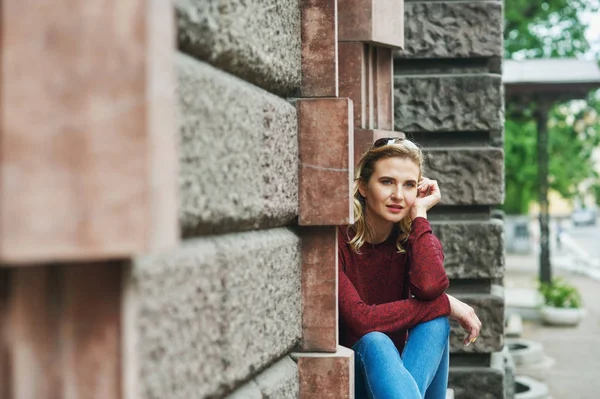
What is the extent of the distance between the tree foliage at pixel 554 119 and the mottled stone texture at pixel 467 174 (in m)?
10.0

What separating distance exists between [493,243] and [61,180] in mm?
3603

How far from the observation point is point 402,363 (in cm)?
315

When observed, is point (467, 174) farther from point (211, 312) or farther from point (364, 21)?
point (211, 312)

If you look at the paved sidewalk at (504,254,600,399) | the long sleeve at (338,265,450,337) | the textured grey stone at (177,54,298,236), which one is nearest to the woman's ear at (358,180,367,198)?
the long sleeve at (338,265,450,337)

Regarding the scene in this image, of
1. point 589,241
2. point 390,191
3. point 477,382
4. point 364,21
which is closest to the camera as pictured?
point 390,191

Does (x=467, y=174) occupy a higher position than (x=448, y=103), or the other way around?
(x=448, y=103)

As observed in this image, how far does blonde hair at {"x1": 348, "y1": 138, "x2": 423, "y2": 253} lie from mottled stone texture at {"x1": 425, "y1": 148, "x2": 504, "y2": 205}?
1162 millimetres

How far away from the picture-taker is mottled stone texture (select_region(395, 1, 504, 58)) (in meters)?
4.69

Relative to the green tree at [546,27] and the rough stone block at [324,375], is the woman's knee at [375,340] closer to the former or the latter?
the rough stone block at [324,375]

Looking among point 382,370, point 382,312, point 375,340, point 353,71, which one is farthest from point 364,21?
point 382,370

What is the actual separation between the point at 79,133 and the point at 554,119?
61.8ft

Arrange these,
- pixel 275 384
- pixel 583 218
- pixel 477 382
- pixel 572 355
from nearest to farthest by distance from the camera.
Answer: pixel 275 384 < pixel 477 382 < pixel 572 355 < pixel 583 218

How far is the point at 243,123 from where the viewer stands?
215 centimetres

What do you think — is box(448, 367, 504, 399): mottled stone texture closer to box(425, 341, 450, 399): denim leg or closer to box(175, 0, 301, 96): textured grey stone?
box(425, 341, 450, 399): denim leg
